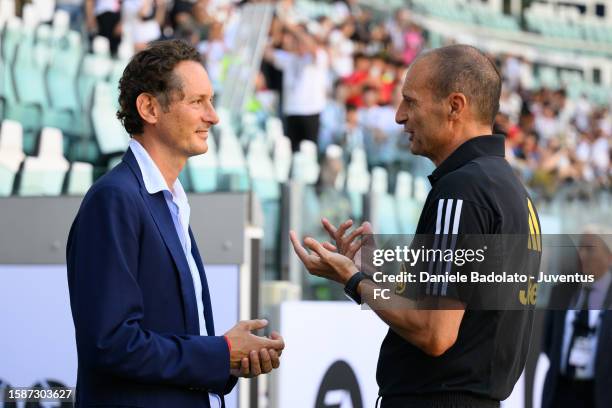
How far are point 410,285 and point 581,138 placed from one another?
1335cm

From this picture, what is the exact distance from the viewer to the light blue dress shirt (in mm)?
2299

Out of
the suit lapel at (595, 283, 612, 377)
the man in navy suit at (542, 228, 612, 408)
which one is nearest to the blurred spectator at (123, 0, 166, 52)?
the man in navy suit at (542, 228, 612, 408)

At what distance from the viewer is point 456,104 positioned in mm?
2381

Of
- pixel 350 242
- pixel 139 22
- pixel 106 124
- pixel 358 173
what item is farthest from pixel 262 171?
pixel 350 242

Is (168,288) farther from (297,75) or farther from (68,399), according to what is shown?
(297,75)

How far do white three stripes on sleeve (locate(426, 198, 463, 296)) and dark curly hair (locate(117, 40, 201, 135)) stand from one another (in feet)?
2.10

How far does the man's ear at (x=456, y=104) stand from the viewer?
2371 mm

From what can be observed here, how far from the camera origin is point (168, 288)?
2209 mm

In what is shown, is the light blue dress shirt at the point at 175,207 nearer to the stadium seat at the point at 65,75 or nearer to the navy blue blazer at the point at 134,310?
the navy blue blazer at the point at 134,310

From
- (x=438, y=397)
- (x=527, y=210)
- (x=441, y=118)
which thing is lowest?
(x=438, y=397)

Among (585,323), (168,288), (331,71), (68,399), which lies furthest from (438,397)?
(331,71)

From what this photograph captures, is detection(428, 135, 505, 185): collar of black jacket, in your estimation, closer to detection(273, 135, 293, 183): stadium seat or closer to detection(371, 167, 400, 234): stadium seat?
detection(371, 167, 400, 234): stadium seat

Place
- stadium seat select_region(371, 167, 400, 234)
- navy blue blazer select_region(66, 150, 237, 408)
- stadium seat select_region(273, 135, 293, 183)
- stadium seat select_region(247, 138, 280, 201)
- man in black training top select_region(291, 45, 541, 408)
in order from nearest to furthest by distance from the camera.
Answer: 1. navy blue blazer select_region(66, 150, 237, 408)
2. man in black training top select_region(291, 45, 541, 408)
3. stadium seat select_region(247, 138, 280, 201)
4. stadium seat select_region(371, 167, 400, 234)
5. stadium seat select_region(273, 135, 293, 183)

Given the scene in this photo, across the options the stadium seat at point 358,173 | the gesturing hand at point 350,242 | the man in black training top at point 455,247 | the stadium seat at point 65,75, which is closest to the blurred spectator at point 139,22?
the stadium seat at point 65,75
